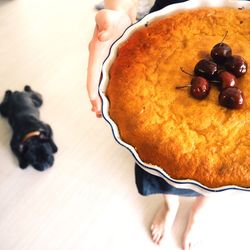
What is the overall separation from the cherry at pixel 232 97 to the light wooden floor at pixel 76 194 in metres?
0.70

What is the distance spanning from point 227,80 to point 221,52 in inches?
3.0

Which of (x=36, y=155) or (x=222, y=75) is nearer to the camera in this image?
(x=222, y=75)

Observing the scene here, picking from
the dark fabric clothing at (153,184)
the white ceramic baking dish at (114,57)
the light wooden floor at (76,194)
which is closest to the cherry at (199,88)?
the white ceramic baking dish at (114,57)

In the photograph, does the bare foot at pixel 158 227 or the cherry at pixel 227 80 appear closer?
the cherry at pixel 227 80

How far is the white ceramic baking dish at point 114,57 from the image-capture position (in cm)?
73

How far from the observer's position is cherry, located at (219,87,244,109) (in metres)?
0.78

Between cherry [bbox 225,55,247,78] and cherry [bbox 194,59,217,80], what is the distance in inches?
1.2

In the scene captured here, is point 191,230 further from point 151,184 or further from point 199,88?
point 199,88

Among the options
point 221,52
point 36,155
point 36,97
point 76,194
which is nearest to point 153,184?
point 221,52

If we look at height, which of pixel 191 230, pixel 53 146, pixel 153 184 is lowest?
pixel 191 230

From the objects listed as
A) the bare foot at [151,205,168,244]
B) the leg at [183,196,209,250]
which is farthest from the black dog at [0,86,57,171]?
the leg at [183,196,209,250]

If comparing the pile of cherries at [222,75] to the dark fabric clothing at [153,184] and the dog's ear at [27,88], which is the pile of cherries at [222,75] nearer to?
the dark fabric clothing at [153,184]

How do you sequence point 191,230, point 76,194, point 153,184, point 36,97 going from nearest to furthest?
point 153,184 → point 191,230 → point 76,194 → point 36,97

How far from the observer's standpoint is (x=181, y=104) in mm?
830
